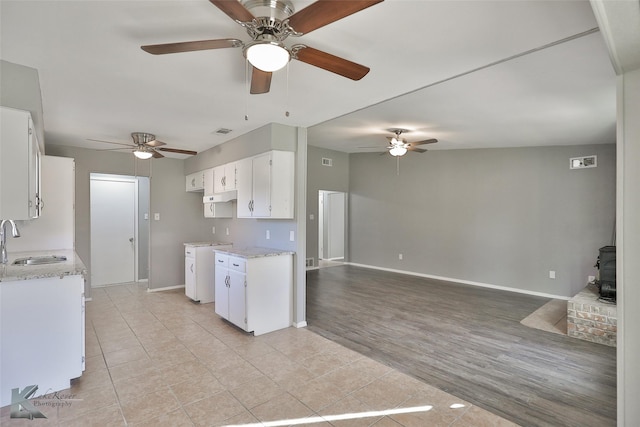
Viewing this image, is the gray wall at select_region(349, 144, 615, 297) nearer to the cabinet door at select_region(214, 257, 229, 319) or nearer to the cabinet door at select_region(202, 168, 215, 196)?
the cabinet door at select_region(202, 168, 215, 196)

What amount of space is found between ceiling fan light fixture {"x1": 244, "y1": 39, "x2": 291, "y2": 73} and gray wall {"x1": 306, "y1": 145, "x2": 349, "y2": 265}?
234 inches

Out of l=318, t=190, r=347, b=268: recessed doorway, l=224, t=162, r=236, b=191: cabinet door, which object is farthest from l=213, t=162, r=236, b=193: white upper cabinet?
l=318, t=190, r=347, b=268: recessed doorway

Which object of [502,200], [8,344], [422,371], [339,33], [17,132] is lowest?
[422,371]

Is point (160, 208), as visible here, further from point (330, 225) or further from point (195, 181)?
point (330, 225)

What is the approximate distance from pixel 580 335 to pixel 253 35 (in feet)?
14.7

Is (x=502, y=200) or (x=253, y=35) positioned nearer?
(x=253, y=35)

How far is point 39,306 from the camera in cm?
250

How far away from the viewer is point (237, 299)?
12.5 ft

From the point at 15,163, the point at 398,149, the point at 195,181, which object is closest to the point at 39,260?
the point at 15,163

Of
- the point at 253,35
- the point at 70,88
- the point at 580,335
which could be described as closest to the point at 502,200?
the point at 580,335

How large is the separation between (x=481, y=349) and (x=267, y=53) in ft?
11.3

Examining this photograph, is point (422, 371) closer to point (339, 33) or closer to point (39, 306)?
point (339, 33)

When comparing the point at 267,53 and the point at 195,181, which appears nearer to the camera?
the point at 267,53

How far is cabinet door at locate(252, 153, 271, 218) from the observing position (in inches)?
154
